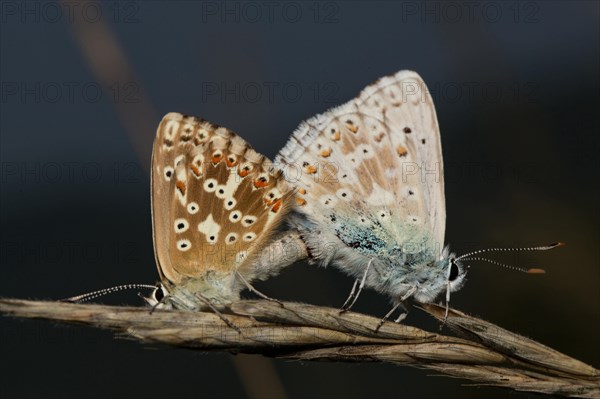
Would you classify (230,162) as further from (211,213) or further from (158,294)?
(158,294)

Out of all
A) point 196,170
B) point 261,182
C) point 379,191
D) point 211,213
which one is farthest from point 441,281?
point 196,170

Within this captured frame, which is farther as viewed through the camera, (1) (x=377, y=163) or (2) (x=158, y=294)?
(1) (x=377, y=163)

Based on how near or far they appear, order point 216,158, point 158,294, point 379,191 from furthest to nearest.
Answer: point 379,191 → point 216,158 → point 158,294

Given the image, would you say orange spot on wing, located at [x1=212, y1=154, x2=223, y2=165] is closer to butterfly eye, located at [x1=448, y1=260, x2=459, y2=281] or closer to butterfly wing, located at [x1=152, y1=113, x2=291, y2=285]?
butterfly wing, located at [x1=152, y1=113, x2=291, y2=285]

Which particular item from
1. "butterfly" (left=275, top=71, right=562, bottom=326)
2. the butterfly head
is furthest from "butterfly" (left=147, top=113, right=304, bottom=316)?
the butterfly head

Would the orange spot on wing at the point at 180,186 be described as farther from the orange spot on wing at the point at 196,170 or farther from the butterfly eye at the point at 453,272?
the butterfly eye at the point at 453,272

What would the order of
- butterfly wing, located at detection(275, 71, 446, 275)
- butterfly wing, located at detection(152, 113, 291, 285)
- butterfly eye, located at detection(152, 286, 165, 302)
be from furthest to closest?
butterfly wing, located at detection(275, 71, 446, 275), butterfly wing, located at detection(152, 113, 291, 285), butterfly eye, located at detection(152, 286, 165, 302)
